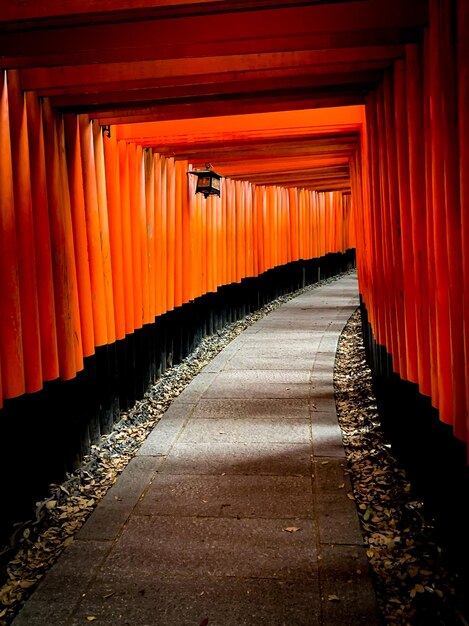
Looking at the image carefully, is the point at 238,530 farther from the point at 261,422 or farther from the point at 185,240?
the point at 185,240

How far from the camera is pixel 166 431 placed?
6.56 m

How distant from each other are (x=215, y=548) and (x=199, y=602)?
614 millimetres

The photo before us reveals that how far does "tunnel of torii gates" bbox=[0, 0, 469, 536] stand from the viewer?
3.49m

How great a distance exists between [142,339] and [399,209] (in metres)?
4.15

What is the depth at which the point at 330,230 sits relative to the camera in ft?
77.0

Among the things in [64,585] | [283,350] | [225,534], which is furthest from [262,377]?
[64,585]

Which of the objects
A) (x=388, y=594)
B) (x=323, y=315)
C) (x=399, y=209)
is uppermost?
(x=399, y=209)

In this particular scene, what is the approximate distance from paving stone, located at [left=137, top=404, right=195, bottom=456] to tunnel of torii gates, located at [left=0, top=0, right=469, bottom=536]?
569mm

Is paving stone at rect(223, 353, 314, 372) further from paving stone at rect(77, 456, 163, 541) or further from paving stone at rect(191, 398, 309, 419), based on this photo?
paving stone at rect(77, 456, 163, 541)

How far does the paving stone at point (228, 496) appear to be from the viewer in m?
4.60

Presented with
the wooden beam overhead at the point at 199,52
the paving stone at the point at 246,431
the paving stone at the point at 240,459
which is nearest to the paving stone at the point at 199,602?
the paving stone at the point at 240,459

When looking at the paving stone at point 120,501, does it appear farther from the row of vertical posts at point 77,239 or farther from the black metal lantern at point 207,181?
the black metal lantern at point 207,181

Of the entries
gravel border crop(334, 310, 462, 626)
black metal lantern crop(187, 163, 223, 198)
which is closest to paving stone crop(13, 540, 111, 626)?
gravel border crop(334, 310, 462, 626)

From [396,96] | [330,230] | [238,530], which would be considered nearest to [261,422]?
[238,530]
